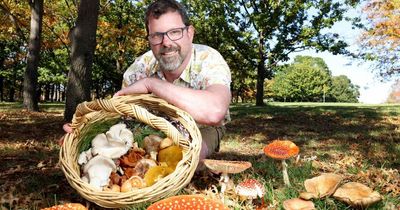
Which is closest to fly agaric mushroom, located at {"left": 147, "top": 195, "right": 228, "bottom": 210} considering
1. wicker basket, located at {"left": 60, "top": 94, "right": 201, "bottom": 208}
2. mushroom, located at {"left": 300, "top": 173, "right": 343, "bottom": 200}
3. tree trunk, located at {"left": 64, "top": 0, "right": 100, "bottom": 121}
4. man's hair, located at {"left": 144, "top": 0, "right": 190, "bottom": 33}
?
wicker basket, located at {"left": 60, "top": 94, "right": 201, "bottom": 208}

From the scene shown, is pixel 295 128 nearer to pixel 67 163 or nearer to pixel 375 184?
pixel 375 184

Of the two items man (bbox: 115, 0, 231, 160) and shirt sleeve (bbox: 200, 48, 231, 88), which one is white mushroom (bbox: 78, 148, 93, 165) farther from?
shirt sleeve (bbox: 200, 48, 231, 88)

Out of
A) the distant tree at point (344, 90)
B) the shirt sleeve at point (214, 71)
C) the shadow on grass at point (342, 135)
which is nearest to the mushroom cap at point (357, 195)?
the shirt sleeve at point (214, 71)

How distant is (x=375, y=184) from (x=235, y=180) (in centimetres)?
114

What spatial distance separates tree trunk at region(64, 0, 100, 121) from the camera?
364 inches

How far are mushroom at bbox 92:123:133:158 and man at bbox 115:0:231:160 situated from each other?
0.31 m

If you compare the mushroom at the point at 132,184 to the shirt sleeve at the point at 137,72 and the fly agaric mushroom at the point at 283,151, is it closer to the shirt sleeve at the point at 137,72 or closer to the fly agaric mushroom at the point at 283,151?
the fly agaric mushroom at the point at 283,151

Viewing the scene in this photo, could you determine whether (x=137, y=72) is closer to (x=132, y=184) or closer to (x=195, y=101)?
(x=195, y=101)

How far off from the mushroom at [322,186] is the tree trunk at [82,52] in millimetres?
7982

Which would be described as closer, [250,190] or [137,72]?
[250,190]

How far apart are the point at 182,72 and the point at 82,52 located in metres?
6.69

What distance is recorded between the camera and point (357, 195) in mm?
2391

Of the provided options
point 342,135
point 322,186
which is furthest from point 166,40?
point 342,135

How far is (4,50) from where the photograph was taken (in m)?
33.8
